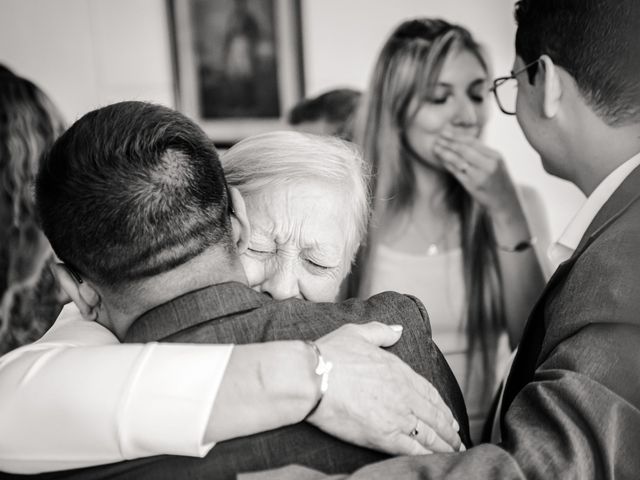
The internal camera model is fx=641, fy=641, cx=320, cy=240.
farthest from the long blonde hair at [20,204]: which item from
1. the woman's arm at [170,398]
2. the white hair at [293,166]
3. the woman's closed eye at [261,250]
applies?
the woman's arm at [170,398]

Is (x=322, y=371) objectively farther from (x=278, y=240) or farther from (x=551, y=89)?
(x=551, y=89)

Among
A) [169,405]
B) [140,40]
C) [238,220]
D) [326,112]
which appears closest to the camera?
[169,405]

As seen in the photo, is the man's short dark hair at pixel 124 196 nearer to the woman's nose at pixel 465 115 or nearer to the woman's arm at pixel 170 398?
the woman's arm at pixel 170 398

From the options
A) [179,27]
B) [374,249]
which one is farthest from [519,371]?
[179,27]

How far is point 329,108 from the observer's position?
2.91m

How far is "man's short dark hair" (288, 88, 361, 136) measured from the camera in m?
2.89

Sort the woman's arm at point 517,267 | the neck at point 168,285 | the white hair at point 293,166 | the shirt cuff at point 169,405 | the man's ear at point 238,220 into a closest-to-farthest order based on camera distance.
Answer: the shirt cuff at point 169,405 < the neck at point 168,285 < the man's ear at point 238,220 < the white hair at point 293,166 < the woman's arm at point 517,267

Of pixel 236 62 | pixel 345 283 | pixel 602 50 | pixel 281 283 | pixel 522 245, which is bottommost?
pixel 345 283

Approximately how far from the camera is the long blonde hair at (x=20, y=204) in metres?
2.19

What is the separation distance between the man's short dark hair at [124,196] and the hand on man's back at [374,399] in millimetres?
254

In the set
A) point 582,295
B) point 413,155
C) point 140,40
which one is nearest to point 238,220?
point 582,295

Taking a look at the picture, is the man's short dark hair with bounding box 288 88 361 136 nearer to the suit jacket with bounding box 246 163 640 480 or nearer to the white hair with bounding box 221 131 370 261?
the white hair with bounding box 221 131 370 261

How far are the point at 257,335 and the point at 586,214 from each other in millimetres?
855

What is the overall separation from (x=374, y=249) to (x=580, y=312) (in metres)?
1.34
